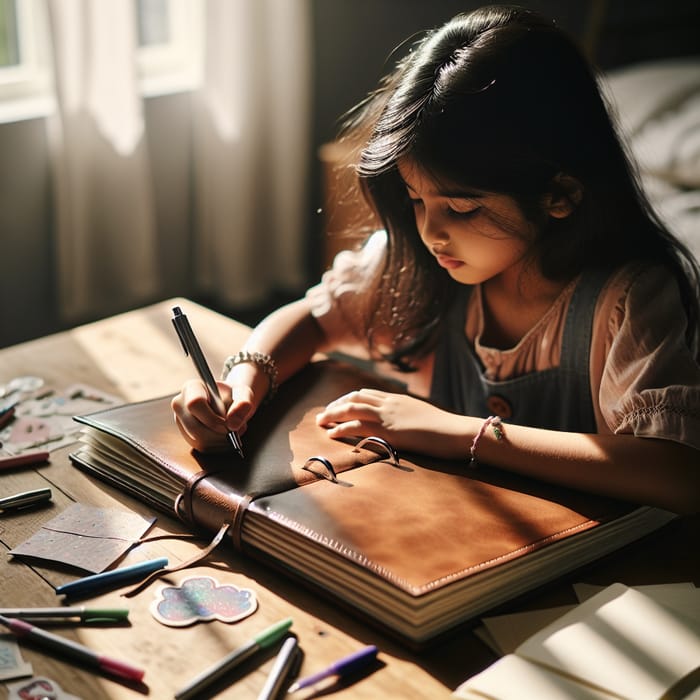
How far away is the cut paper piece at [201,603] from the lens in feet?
2.52

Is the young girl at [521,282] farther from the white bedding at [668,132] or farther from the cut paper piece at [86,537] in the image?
the white bedding at [668,132]

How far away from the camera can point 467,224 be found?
1.07m

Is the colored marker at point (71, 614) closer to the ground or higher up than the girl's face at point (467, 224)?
closer to the ground

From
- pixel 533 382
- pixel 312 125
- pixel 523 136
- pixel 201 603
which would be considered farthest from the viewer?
pixel 312 125

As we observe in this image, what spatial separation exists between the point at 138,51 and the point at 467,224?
6.69ft

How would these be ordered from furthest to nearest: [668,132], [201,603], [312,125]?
[312,125] → [668,132] → [201,603]

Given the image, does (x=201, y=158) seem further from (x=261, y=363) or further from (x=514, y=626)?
(x=514, y=626)

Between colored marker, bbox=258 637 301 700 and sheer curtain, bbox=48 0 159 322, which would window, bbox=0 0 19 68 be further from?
colored marker, bbox=258 637 301 700

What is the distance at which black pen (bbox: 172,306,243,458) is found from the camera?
0.93 m

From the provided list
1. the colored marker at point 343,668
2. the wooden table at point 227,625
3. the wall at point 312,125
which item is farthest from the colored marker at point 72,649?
the wall at point 312,125

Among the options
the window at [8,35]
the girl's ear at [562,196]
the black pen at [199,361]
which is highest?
the window at [8,35]

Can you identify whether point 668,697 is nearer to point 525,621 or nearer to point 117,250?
point 525,621

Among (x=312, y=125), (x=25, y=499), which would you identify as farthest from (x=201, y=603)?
(x=312, y=125)

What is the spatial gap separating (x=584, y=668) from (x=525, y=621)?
10cm
